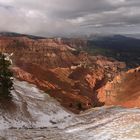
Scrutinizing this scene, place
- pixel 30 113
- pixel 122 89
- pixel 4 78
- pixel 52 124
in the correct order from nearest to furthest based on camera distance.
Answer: pixel 52 124 < pixel 30 113 < pixel 4 78 < pixel 122 89

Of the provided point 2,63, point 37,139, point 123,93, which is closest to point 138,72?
point 123,93

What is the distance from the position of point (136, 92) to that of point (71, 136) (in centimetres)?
9666

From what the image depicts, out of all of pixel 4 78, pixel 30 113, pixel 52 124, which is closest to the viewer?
pixel 52 124

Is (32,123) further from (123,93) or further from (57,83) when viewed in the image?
(57,83)

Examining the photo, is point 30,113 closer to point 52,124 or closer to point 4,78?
point 52,124

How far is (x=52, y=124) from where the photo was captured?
54.5 m

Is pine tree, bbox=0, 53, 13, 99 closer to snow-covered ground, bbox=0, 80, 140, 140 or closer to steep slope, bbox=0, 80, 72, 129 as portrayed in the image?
steep slope, bbox=0, 80, 72, 129

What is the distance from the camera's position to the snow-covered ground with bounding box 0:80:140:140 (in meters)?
42.1

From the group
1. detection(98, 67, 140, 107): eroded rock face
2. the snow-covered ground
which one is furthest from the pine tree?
detection(98, 67, 140, 107): eroded rock face

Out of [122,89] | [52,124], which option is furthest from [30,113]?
[122,89]

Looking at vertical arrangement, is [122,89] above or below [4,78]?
below

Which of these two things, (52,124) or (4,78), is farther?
(4,78)

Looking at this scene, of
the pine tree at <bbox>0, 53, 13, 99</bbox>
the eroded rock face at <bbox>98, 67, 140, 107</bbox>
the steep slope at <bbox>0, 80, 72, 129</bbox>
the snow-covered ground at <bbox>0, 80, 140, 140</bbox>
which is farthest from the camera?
the eroded rock face at <bbox>98, 67, 140, 107</bbox>

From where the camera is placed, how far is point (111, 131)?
43.8m
